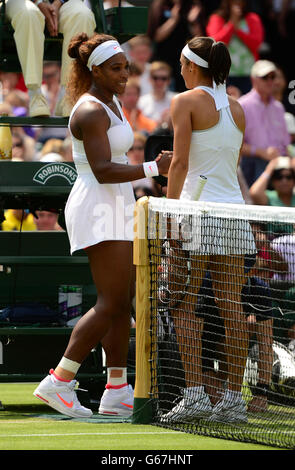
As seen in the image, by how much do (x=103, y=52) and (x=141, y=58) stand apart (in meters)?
8.30

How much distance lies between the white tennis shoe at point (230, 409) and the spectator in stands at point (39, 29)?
232 cm

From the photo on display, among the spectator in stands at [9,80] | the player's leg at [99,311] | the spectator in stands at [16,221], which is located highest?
the spectator in stands at [9,80]

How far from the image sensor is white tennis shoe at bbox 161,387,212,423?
634cm

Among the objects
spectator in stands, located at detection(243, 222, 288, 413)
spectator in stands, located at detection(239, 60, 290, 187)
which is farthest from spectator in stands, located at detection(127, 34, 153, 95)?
spectator in stands, located at detection(243, 222, 288, 413)

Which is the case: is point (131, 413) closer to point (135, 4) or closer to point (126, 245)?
point (126, 245)

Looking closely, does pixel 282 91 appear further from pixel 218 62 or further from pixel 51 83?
pixel 218 62

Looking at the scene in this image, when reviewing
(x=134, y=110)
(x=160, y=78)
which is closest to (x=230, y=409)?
(x=134, y=110)

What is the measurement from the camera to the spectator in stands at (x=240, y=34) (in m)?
14.4

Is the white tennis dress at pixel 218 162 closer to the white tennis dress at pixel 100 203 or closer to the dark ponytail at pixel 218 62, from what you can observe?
the dark ponytail at pixel 218 62

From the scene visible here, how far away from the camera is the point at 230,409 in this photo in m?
6.32

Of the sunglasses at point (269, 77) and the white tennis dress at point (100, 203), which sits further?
the sunglasses at point (269, 77)

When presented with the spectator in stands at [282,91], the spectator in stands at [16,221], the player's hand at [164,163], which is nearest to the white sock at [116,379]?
the player's hand at [164,163]

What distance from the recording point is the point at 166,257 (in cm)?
647
